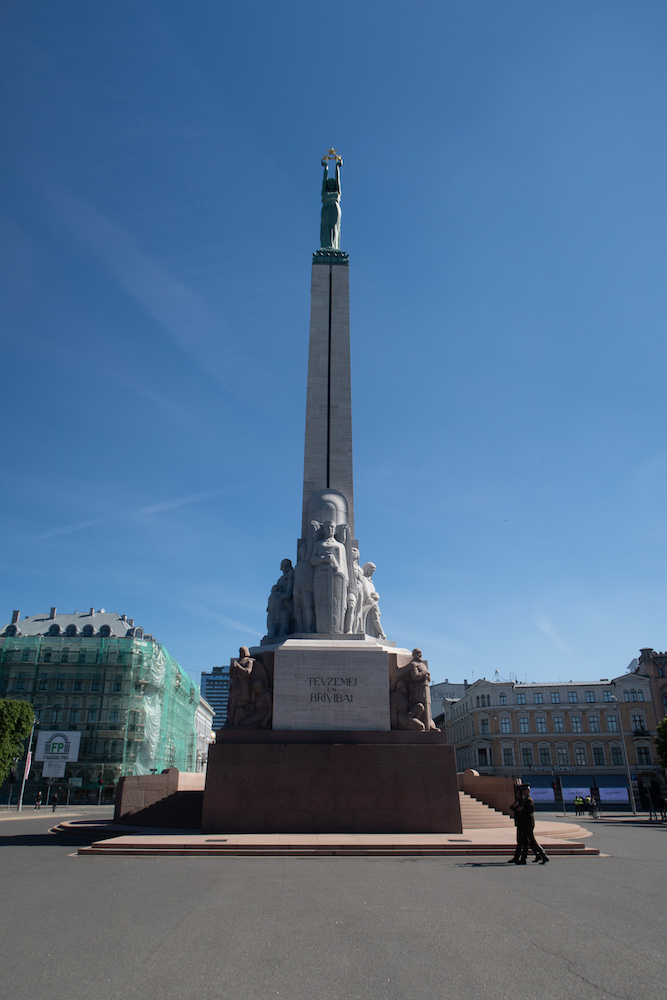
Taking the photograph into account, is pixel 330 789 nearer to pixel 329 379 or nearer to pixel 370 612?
pixel 370 612

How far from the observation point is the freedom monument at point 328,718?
16469mm

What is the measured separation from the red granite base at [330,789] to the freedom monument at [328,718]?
0.08 feet

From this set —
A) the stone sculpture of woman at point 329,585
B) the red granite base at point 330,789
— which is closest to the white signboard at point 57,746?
the stone sculpture of woman at point 329,585

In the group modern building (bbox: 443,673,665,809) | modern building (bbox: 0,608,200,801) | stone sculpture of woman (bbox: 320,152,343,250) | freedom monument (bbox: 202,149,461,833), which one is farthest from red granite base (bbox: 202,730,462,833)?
modern building (bbox: 443,673,665,809)

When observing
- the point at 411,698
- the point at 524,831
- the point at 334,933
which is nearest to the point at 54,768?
the point at 411,698

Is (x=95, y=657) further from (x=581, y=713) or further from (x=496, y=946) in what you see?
(x=496, y=946)

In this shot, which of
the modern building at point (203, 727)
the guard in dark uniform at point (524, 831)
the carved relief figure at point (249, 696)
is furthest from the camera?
the modern building at point (203, 727)

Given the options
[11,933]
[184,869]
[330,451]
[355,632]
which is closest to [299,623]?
[355,632]

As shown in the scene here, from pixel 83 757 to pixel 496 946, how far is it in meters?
61.1

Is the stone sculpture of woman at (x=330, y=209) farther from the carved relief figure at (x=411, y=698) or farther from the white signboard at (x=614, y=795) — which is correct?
the white signboard at (x=614, y=795)

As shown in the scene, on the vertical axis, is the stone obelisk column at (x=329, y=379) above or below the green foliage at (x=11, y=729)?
above

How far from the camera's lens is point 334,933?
688 cm

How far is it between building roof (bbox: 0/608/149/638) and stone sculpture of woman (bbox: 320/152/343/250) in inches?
2230

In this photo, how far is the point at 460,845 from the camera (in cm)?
1392
